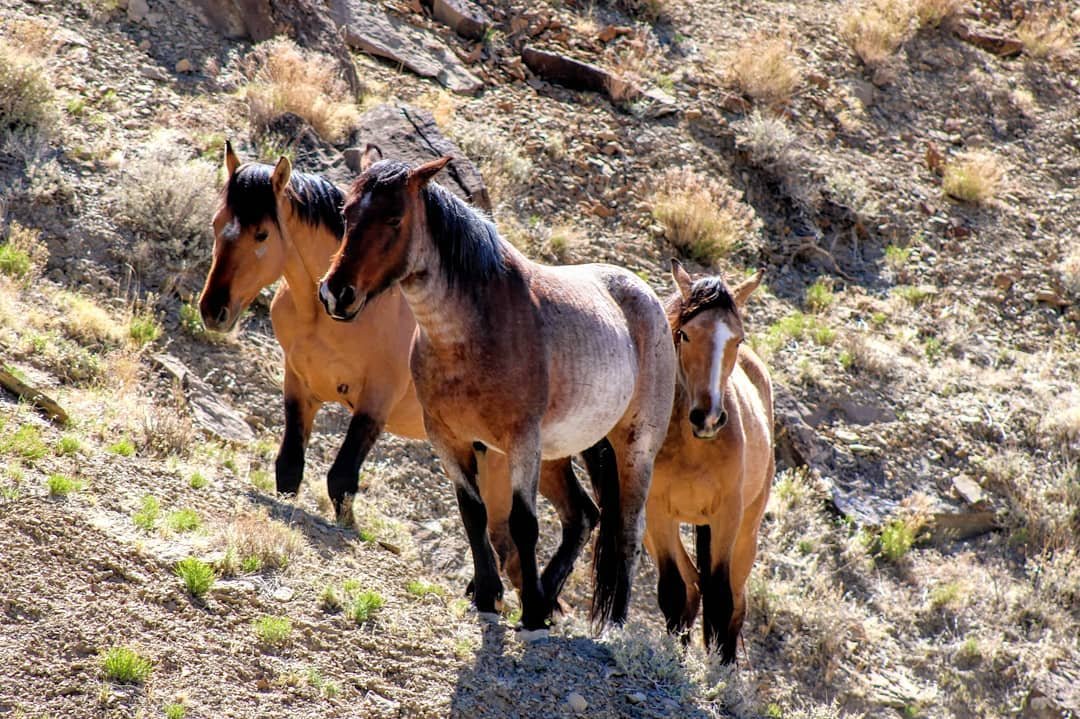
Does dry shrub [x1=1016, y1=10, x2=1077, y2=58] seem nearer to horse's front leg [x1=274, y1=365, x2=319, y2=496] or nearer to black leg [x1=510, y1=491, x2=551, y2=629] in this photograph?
horse's front leg [x1=274, y1=365, x2=319, y2=496]

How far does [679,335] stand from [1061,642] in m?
6.30

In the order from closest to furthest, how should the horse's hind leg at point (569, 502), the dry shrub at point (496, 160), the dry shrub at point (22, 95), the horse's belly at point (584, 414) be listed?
the horse's belly at point (584, 414)
the horse's hind leg at point (569, 502)
the dry shrub at point (22, 95)
the dry shrub at point (496, 160)

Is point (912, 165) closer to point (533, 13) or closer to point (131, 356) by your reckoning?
point (533, 13)

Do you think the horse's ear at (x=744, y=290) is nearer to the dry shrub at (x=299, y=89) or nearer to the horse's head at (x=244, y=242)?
the horse's head at (x=244, y=242)

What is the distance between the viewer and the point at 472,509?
655 centimetres

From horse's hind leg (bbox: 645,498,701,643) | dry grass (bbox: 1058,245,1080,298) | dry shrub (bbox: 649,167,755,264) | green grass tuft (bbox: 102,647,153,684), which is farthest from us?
dry grass (bbox: 1058,245,1080,298)

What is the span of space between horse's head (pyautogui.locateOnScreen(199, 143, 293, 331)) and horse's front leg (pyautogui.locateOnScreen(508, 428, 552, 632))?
251 centimetres

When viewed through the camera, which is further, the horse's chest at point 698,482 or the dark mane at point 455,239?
the horse's chest at point 698,482

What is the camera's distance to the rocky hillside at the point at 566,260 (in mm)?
6059

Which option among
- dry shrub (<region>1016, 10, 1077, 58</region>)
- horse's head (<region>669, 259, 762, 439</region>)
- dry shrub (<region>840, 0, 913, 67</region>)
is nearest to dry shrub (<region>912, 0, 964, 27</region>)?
dry shrub (<region>840, 0, 913, 67</region>)

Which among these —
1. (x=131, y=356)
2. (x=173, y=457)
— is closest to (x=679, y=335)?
(x=173, y=457)

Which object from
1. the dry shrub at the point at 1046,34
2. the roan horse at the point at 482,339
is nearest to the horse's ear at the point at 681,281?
the roan horse at the point at 482,339

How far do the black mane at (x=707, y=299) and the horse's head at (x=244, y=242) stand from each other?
2694 millimetres

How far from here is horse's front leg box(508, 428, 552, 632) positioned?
611 centimetres
